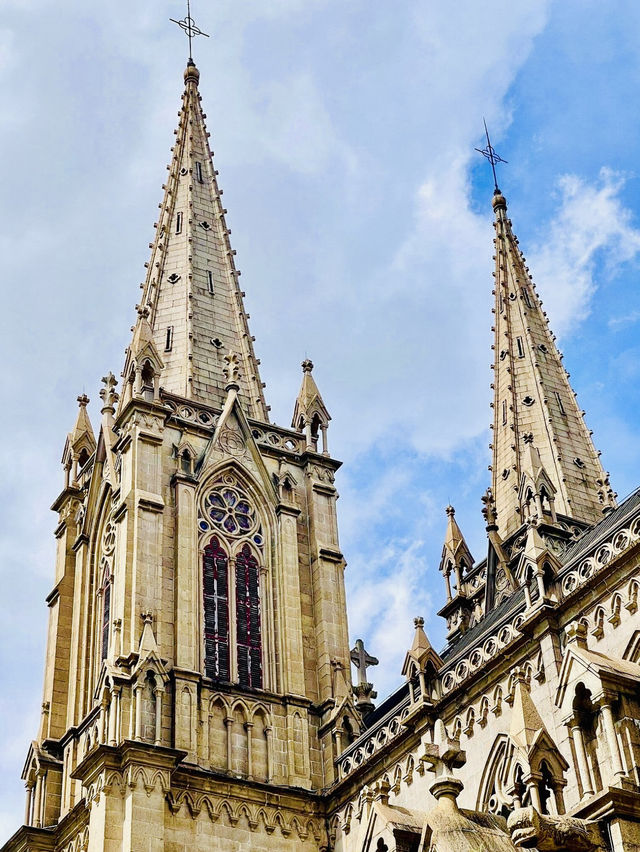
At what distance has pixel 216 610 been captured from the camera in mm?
33000

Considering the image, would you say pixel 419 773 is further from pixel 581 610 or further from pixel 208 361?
pixel 208 361

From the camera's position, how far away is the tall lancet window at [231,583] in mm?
32250

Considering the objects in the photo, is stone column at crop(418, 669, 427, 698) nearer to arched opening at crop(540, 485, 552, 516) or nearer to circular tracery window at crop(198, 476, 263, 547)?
circular tracery window at crop(198, 476, 263, 547)

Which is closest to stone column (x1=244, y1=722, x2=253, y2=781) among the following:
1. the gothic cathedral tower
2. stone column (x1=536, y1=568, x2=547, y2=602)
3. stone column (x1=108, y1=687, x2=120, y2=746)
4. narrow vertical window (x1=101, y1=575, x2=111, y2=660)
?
the gothic cathedral tower

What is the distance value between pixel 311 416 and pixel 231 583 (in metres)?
6.36

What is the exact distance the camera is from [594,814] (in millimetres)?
16188

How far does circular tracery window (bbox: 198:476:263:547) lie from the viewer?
34.5 meters

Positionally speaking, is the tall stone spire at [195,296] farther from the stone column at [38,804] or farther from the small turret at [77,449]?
the stone column at [38,804]

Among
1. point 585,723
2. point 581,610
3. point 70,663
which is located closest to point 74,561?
point 70,663


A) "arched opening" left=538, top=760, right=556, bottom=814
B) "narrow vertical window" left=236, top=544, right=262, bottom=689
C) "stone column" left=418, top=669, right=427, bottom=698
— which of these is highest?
"narrow vertical window" left=236, top=544, right=262, bottom=689

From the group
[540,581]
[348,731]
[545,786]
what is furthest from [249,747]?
[545,786]

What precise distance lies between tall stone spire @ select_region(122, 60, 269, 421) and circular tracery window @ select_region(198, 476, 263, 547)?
10.3ft

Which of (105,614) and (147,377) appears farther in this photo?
(147,377)

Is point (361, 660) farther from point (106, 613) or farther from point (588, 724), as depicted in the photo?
point (588, 724)
